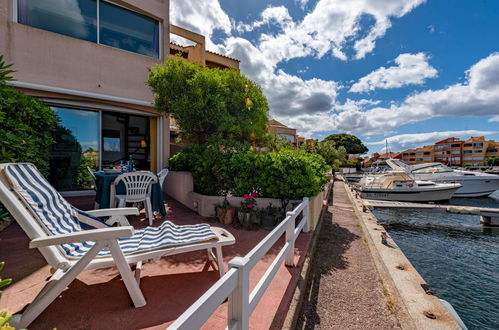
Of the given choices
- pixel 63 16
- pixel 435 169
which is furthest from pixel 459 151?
pixel 63 16

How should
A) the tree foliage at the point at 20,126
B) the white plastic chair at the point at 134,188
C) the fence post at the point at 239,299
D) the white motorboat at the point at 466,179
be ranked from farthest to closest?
1. the white motorboat at the point at 466,179
2. the white plastic chair at the point at 134,188
3. the tree foliage at the point at 20,126
4. the fence post at the point at 239,299

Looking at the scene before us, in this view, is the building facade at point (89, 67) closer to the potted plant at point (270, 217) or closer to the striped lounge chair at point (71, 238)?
the potted plant at point (270, 217)

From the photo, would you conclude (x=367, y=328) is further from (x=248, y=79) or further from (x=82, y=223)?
(x=248, y=79)

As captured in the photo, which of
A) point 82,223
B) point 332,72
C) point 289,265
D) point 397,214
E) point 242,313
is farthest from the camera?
point 332,72

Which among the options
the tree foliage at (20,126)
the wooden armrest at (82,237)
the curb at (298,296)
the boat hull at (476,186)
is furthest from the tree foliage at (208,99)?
the boat hull at (476,186)

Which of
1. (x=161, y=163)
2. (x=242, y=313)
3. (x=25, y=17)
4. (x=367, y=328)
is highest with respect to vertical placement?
(x=25, y=17)

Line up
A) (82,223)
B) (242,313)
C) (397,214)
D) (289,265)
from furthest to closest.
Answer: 1. (397,214)
2. (289,265)
3. (82,223)
4. (242,313)

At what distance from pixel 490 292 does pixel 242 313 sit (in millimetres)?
6242

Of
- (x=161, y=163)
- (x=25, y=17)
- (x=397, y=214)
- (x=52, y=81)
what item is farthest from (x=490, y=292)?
(x=25, y=17)

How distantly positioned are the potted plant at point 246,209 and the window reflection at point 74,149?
540 cm

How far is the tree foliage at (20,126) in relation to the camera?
325 centimetres

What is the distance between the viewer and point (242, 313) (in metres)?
1.44

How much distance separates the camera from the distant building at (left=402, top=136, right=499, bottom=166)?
64.2m

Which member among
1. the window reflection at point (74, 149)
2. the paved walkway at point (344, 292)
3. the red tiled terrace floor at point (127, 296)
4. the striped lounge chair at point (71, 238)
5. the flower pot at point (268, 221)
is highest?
the window reflection at point (74, 149)
